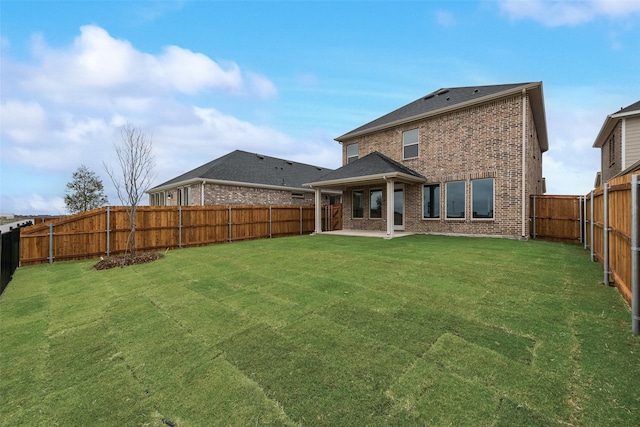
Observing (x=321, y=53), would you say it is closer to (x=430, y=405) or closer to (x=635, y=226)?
(x=635, y=226)

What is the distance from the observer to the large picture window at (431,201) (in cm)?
1288

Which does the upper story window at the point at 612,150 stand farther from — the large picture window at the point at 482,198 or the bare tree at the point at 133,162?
the bare tree at the point at 133,162

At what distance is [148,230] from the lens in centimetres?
1034

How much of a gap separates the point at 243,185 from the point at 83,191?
56.2 feet

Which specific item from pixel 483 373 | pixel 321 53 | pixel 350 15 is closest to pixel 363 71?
pixel 321 53

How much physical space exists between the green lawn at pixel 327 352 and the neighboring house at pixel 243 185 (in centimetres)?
1123

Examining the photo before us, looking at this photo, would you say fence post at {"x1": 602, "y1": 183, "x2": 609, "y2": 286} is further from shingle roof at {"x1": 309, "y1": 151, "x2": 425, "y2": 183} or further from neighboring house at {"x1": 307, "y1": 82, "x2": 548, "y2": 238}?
shingle roof at {"x1": 309, "y1": 151, "x2": 425, "y2": 183}

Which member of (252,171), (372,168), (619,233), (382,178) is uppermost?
(252,171)

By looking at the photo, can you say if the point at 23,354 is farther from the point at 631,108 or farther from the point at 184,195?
the point at 631,108

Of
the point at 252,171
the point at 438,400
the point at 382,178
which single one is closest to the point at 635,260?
the point at 438,400

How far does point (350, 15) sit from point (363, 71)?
488 centimetres

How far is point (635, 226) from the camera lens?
3.12m

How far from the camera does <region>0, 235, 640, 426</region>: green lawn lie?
199cm

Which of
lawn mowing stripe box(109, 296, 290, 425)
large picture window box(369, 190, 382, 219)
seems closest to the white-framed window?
large picture window box(369, 190, 382, 219)
